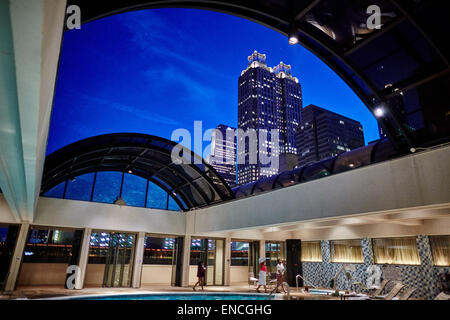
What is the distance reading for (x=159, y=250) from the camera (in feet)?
57.6

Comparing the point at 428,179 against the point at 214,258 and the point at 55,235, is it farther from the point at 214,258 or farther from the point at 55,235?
the point at 55,235

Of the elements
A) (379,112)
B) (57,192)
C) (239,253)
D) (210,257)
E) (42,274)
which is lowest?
(42,274)

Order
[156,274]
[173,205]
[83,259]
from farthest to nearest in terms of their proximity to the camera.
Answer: [173,205] < [156,274] < [83,259]

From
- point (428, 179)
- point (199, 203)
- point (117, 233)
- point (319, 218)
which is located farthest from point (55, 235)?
point (428, 179)

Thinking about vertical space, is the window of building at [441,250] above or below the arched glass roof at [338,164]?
below

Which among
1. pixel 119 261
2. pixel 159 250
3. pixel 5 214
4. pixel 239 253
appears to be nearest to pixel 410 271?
pixel 239 253

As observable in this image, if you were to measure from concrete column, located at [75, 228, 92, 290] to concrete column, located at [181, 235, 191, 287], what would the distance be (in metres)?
5.18

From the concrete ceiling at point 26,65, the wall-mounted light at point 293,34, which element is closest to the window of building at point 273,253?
the wall-mounted light at point 293,34

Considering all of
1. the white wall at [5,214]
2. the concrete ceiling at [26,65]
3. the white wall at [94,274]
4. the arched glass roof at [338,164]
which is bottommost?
the white wall at [94,274]

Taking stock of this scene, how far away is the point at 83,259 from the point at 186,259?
18.0 ft

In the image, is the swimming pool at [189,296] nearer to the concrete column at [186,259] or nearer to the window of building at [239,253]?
the concrete column at [186,259]

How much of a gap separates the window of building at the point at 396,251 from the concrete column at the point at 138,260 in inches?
Answer: 492

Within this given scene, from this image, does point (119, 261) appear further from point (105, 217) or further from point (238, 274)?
point (238, 274)

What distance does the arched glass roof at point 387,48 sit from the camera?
6.44 m
